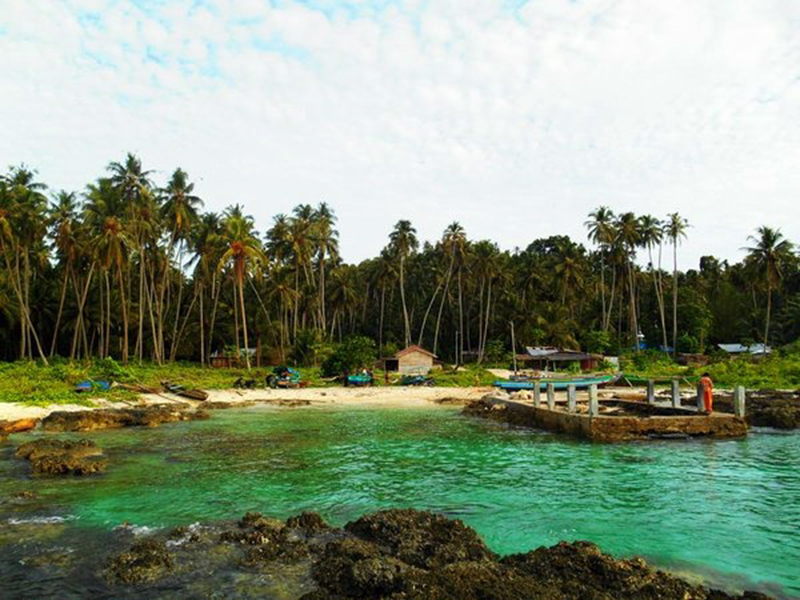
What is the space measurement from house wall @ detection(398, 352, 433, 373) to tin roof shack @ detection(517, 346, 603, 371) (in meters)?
9.16

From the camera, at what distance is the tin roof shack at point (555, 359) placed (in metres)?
55.1

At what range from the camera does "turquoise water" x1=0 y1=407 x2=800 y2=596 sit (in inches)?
411

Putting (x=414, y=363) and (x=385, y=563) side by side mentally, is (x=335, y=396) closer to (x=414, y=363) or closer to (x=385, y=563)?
(x=414, y=363)

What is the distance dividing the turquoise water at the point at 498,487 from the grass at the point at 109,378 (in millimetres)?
10167

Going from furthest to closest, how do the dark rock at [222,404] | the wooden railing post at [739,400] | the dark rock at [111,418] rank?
the dark rock at [222,404] → the dark rock at [111,418] → the wooden railing post at [739,400]

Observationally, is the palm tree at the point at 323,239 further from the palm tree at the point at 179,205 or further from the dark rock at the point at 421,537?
the dark rock at the point at 421,537

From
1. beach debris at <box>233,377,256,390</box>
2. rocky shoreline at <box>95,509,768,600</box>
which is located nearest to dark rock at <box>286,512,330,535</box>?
rocky shoreline at <box>95,509,768,600</box>

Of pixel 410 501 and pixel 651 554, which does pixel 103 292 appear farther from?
pixel 651 554

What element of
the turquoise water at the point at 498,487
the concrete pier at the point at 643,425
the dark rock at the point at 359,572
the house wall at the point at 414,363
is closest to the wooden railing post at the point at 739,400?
the concrete pier at the point at 643,425

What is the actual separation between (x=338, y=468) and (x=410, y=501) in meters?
4.26

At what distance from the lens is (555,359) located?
55719mm

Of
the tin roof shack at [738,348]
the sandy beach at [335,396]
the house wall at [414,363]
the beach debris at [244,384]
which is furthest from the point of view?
the tin roof shack at [738,348]

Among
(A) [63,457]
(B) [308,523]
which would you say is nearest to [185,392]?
(A) [63,457]

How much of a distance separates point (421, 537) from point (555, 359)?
48.2 metres
